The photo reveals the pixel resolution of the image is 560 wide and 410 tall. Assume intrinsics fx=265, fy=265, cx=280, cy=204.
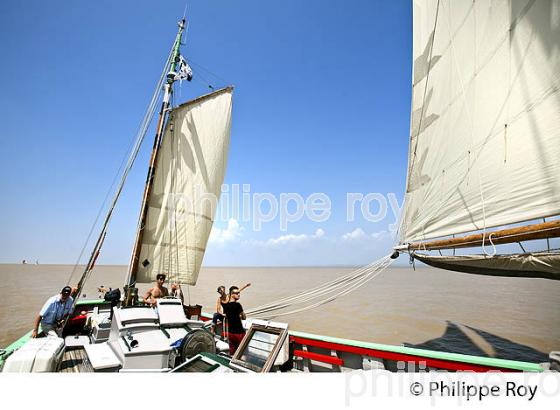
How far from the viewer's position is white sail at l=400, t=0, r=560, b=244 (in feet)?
14.4

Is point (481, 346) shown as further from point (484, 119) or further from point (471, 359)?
point (484, 119)

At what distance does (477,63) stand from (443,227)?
141 inches

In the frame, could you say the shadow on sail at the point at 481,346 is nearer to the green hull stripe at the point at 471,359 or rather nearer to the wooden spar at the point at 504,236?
the green hull stripe at the point at 471,359

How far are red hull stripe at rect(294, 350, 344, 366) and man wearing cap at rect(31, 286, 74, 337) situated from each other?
19.5 feet

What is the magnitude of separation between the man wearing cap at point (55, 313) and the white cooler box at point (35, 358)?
2287 mm

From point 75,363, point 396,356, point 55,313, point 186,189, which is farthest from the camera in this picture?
point 186,189

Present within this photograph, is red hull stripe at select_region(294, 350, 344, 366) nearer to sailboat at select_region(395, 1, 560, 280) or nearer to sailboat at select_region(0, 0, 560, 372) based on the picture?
sailboat at select_region(0, 0, 560, 372)

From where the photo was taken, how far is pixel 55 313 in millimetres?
6664

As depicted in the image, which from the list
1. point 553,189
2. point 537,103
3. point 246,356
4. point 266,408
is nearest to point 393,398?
point 266,408

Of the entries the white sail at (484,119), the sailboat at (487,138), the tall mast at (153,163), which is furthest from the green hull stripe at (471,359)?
the tall mast at (153,163)

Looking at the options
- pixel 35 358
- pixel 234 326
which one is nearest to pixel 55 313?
pixel 35 358

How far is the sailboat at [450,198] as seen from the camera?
4297mm

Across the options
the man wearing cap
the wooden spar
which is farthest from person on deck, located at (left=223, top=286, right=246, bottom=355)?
the wooden spar

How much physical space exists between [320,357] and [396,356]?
1609mm
